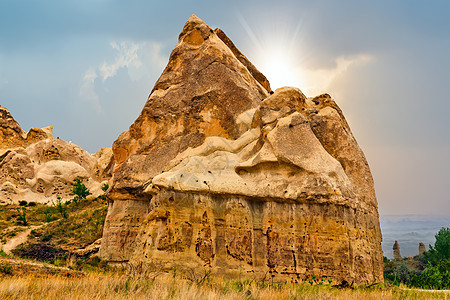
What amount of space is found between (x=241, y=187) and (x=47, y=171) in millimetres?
28436

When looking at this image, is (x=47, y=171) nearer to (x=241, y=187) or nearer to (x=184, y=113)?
(x=184, y=113)

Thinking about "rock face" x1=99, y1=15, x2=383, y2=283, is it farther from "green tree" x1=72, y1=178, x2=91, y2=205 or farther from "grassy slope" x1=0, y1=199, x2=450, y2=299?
"green tree" x1=72, y1=178, x2=91, y2=205

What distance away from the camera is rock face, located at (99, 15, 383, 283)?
1416 cm

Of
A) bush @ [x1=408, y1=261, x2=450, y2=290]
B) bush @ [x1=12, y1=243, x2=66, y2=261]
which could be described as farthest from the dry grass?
bush @ [x1=12, y1=243, x2=66, y2=261]

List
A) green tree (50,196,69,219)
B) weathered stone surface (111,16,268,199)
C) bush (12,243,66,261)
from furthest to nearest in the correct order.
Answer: green tree (50,196,69,219) < bush (12,243,66,261) < weathered stone surface (111,16,268,199)

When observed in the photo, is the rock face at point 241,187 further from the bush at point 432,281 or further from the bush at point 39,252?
the bush at point 432,281

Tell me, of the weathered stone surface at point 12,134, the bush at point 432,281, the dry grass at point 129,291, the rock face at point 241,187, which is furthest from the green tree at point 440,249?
the weathered stone surface at point 12,134

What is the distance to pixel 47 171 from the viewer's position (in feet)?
→ 126

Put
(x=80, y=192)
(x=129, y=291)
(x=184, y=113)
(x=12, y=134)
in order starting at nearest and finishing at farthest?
(x=129, y=291)
(x=184, y=113)
(x=80, y=192)
(x=12, y=134)

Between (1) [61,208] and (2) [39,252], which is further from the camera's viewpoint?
(1) [61,208]

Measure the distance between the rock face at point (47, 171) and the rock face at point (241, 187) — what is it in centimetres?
1992

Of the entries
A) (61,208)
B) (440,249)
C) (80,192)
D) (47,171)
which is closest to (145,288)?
(61,208)

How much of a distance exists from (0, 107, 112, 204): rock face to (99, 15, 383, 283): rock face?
65.3 ft

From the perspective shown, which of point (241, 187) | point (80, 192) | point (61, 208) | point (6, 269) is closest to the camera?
point (6, 269)
